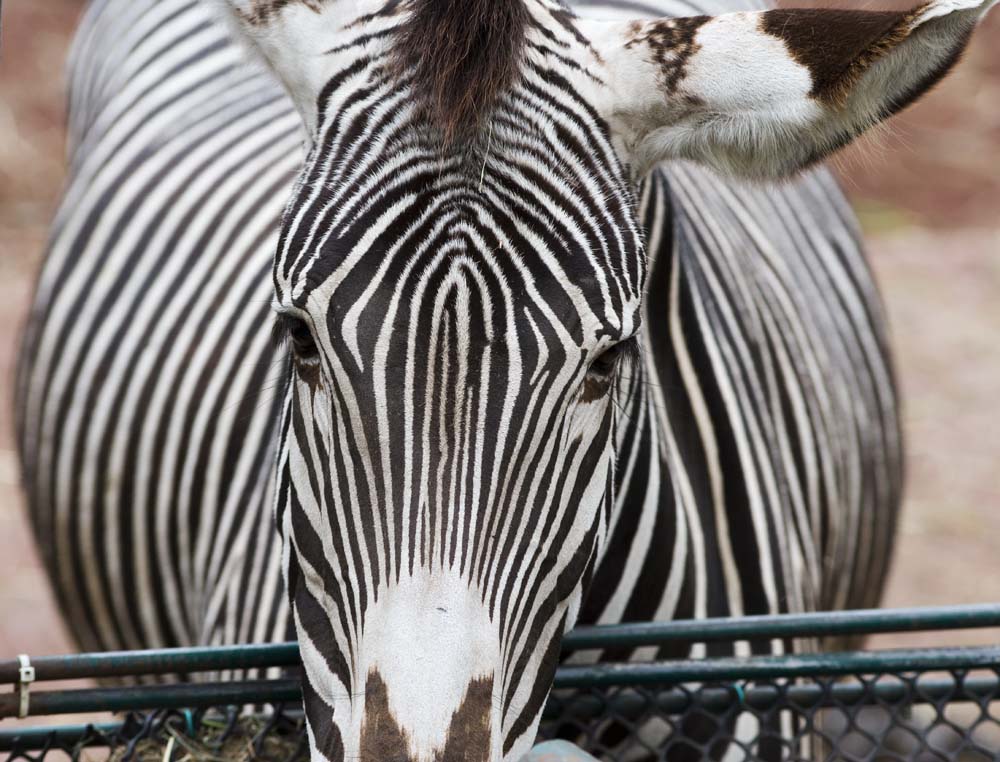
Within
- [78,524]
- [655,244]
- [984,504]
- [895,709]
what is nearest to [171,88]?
[78,524]

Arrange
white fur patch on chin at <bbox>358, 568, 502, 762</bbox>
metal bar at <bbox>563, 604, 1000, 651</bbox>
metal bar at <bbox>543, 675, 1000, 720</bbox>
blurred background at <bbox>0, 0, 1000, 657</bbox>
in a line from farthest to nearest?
blurred background at <bbox>0, 0, 1000, 657</bbox> < metal bar at <bbox>543, 675, 1000, 720</bbox> < metal bar at <bbox>563, 604, 1000, 651</bbox> < white fur patch on chin at <bbox>358, 568, 502, 762</bbox>

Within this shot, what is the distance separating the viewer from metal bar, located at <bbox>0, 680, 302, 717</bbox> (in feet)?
6.45

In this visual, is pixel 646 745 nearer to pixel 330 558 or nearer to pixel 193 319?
pixel 330 558

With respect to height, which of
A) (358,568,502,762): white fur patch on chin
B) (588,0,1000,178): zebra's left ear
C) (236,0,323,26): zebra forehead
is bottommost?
(358,568,502,762): white fur patch on chin

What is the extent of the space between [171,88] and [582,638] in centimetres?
276

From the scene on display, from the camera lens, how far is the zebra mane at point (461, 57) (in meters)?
1.75

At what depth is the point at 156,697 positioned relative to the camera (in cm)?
201

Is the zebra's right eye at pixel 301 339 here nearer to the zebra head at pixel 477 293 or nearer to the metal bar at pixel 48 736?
the zebra head at pixel 477 293

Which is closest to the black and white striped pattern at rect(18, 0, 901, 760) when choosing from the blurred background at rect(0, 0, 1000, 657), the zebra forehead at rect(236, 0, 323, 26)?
the zebra forehead at rect(236, 0, 323, 26)

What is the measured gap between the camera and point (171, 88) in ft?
13.6

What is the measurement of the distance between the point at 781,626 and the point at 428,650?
72 cm

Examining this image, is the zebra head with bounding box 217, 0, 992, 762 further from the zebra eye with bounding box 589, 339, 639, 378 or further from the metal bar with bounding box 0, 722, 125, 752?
the metal bar with bounding box 0, 722, 125, 752

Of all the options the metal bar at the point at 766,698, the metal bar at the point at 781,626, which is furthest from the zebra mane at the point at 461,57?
the metal bar at the point at 766,698

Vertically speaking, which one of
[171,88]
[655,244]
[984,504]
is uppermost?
[171,88]
